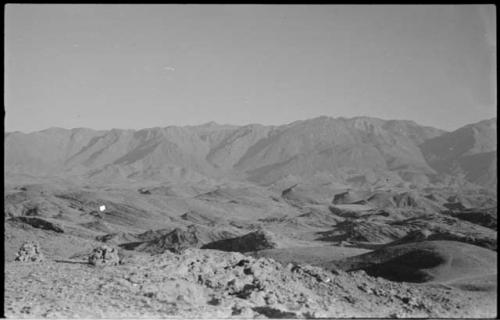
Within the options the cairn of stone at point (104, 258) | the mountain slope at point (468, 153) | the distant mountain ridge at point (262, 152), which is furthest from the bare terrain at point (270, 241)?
the distant mountain ridge at point (262, 152)

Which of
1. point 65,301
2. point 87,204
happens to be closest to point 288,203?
point 87,204

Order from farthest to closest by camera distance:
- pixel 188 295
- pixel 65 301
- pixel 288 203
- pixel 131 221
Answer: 1. pixel 288 203
2. pixel 131 221
3. pixel 188 295
4. pixel 65 301

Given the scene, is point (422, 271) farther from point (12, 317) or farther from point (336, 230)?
point (336, 230)

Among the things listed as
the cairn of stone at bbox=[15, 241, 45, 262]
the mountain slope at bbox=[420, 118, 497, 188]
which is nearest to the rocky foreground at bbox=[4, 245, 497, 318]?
the cairn of stone at bbox=[15, 241, 45, 262]

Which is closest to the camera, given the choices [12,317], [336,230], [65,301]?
[12,317]

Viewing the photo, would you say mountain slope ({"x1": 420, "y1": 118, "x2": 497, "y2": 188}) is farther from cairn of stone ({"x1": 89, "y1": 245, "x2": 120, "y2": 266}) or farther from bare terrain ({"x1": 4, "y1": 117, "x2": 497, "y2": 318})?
cairn of stone ({"x1": 89, "y1": 245, "x2": 120, "y2": 266})

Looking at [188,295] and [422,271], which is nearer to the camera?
[188,295]

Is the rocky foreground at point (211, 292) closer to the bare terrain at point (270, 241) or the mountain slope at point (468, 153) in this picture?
the bare terrain at point (270, 241)

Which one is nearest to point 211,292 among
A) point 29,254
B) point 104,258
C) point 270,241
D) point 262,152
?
point 104,258
